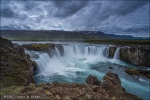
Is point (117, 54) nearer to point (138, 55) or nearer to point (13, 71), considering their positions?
point (138, 55)

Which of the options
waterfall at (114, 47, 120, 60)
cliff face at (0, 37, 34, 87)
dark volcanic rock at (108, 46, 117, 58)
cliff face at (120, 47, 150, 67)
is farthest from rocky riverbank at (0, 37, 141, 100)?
dark volcanic rock at (108, 46, 117, 58)

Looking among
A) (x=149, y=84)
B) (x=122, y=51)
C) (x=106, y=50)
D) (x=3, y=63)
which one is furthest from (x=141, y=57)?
(x=3, y=63)

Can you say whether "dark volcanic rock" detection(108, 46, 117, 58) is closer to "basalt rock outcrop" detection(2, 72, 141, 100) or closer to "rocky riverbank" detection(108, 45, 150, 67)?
"rocky riverbank" detection(108, 45, 150, 67)

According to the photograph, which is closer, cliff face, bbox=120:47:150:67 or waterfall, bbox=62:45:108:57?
cliff face, bbox=120:47:150:67

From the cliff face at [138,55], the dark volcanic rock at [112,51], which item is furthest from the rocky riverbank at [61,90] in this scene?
the dark volcanic rock at [112,51]

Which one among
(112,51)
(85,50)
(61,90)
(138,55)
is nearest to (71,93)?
(61,90)

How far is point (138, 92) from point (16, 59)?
16.7 metres

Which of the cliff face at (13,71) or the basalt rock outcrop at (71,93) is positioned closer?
the basalt rock outcrop at (71,93)

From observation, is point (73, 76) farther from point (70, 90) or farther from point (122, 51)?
point (122, 51)

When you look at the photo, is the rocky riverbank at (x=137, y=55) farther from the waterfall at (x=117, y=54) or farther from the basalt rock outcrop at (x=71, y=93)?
the basalt rock outcrop at (x=71, y=93)

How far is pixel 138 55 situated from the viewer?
34812 mm

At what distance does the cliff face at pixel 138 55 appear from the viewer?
33781mm

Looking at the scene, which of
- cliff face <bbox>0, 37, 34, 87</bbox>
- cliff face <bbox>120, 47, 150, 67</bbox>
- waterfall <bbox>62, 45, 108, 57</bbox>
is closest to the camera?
cliff face <bbox>0, 37, 34, 87</bbox>

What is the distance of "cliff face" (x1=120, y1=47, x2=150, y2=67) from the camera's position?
111 feet
